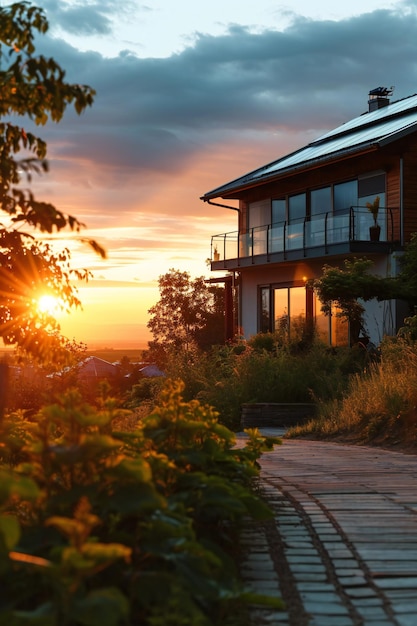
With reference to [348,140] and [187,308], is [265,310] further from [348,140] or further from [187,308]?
[187,308]

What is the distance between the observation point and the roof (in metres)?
22.9

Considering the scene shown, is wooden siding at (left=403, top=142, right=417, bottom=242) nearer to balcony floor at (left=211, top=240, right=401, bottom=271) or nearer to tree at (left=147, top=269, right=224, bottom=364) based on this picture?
balcony floor at (left=211, top=240, right=401, bottom=271)

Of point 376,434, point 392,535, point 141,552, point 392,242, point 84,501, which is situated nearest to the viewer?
point 84,501

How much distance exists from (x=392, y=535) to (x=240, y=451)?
1052 mm

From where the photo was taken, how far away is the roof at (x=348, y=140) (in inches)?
901

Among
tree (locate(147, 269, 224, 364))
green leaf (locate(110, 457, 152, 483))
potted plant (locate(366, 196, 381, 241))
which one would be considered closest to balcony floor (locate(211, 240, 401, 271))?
potted plant (locate(366, 196, 381, 241))

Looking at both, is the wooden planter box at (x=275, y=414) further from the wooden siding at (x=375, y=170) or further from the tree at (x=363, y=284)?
the wooden siding at (x=375, y=170)

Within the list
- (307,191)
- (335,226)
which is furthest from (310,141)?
(335,226)

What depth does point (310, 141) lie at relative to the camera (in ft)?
107

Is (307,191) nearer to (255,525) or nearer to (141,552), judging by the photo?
(255,525)

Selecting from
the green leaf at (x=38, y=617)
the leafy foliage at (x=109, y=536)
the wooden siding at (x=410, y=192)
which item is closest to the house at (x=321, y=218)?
the wooden siding at (x=410, y=192)

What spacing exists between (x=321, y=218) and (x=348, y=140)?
2656 mm

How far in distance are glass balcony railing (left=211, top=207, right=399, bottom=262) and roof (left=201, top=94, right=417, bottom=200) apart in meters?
1.66

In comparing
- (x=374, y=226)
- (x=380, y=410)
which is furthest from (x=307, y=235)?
(x=380, y=410)
